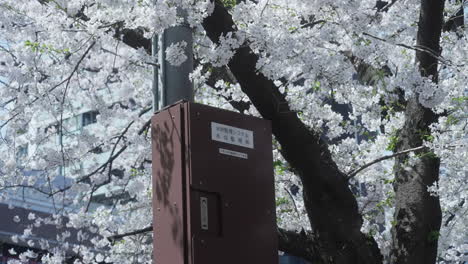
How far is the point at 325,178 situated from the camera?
6.05 metres

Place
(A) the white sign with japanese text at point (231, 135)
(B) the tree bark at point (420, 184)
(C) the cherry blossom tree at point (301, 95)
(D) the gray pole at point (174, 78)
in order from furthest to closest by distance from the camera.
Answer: (B) the tree bark at point (420, 184) < (C) the cherry blossom tree at point (301, 95) < (D) the gray pole at point (174, 78) < (A) the white sign with japanese text at point (231, 135)

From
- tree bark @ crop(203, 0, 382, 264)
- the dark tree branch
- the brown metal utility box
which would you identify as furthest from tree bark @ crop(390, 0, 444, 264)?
the brown metal utility box

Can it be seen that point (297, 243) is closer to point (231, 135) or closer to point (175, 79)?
point (175, 79)

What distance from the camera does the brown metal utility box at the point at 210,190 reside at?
313cm

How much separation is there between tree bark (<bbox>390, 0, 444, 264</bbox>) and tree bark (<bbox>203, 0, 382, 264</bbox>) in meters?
0.33

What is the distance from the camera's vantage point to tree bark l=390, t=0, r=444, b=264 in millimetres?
6481

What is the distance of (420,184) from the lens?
667cm

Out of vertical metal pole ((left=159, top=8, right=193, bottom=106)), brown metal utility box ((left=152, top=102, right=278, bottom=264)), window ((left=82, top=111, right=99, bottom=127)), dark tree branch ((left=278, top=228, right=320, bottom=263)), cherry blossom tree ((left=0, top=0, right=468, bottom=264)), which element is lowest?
brown metal utility box ((left=152, top=102, right=278, bottom=264))

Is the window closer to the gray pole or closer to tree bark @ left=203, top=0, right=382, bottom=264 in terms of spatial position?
tree bark @ left=203, top=0, right=382, bottom=264

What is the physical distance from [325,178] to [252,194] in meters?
2.80

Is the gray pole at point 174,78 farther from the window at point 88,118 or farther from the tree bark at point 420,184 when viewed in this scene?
the window at point 88,118

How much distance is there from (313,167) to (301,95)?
1370mm

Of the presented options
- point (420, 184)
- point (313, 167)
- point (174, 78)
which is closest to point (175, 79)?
point (174, 78)

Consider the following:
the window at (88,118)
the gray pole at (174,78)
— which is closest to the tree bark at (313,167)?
the gray pole at (174,78)
